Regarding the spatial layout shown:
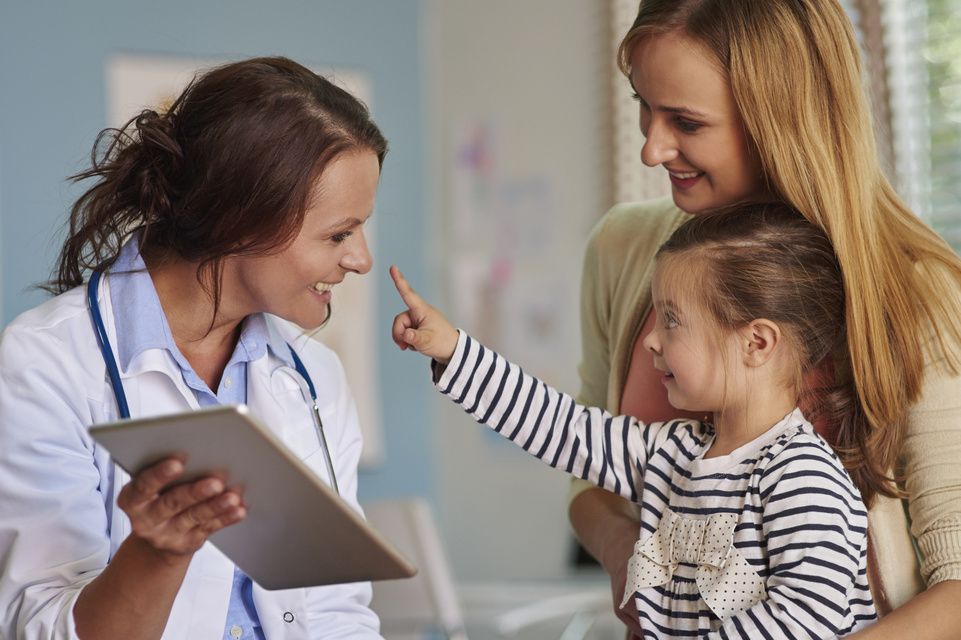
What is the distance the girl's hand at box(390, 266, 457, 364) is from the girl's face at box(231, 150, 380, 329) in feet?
0.30

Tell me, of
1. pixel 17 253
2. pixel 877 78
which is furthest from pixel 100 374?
pixel 877 78

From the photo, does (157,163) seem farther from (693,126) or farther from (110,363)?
(693,126)

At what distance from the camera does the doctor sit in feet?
4.24

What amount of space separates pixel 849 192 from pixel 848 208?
22 millimetres

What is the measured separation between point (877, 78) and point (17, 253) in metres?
2.30

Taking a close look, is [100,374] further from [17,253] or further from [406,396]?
[406,396]

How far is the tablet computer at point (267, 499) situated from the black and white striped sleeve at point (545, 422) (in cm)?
34

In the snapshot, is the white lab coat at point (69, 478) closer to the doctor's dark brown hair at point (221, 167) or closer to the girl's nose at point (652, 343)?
the doctor's dark brown hair at point (221, 167)

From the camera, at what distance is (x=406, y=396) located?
3.65 metres

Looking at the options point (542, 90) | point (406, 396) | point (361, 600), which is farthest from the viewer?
point (542, 90)

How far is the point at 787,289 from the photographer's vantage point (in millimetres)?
1322

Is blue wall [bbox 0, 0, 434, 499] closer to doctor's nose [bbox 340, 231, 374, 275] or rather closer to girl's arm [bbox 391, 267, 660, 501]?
doctor's nose [bbox 340, 231, 374, 275]

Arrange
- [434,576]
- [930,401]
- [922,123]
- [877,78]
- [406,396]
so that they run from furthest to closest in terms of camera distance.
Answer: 1. [406,396]
2. [922,123]
3. [877,78]
4. [434,576]
5. [930,401]

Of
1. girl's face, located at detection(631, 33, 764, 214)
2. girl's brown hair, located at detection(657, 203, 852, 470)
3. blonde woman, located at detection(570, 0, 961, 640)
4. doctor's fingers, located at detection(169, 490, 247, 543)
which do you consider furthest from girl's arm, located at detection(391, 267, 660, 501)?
doctor's fingers, located at detection(169, 490, 247, 543)
